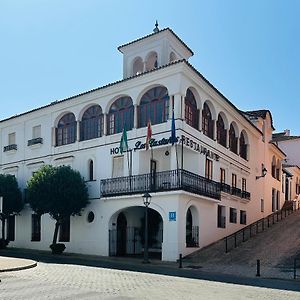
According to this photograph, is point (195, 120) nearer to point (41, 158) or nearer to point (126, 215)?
point (126, 215)

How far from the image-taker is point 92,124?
94.2 feet

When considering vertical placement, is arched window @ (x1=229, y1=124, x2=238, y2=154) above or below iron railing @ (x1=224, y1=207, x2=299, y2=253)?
above

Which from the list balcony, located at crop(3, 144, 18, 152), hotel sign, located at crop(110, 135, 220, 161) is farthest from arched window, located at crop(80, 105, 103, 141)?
balcony, located at crop(3, 144, 18, 152)

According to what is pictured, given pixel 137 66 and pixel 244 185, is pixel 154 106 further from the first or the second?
pixel 244 185

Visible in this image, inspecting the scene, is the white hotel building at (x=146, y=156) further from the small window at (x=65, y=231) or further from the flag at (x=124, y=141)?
the flag at (x=124, y=141)

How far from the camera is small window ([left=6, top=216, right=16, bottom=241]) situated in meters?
32.9

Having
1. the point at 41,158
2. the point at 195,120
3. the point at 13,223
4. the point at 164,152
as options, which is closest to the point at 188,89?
the point at 195,120

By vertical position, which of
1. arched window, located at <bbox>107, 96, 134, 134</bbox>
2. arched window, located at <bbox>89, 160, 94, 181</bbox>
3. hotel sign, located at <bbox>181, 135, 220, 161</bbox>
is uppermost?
arched window, located at <bbox>107, 96, 134, 134</bbox>

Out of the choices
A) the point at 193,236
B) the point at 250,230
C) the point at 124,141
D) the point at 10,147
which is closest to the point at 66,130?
the point at 10,147

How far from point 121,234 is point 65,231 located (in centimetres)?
420

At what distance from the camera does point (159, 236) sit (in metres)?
28.0

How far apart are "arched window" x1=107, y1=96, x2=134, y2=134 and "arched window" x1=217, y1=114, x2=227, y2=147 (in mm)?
6338

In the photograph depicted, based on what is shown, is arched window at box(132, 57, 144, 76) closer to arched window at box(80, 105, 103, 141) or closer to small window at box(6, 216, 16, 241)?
arched window at box(80, 105, 103, 141)

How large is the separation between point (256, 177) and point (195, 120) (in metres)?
12.6
